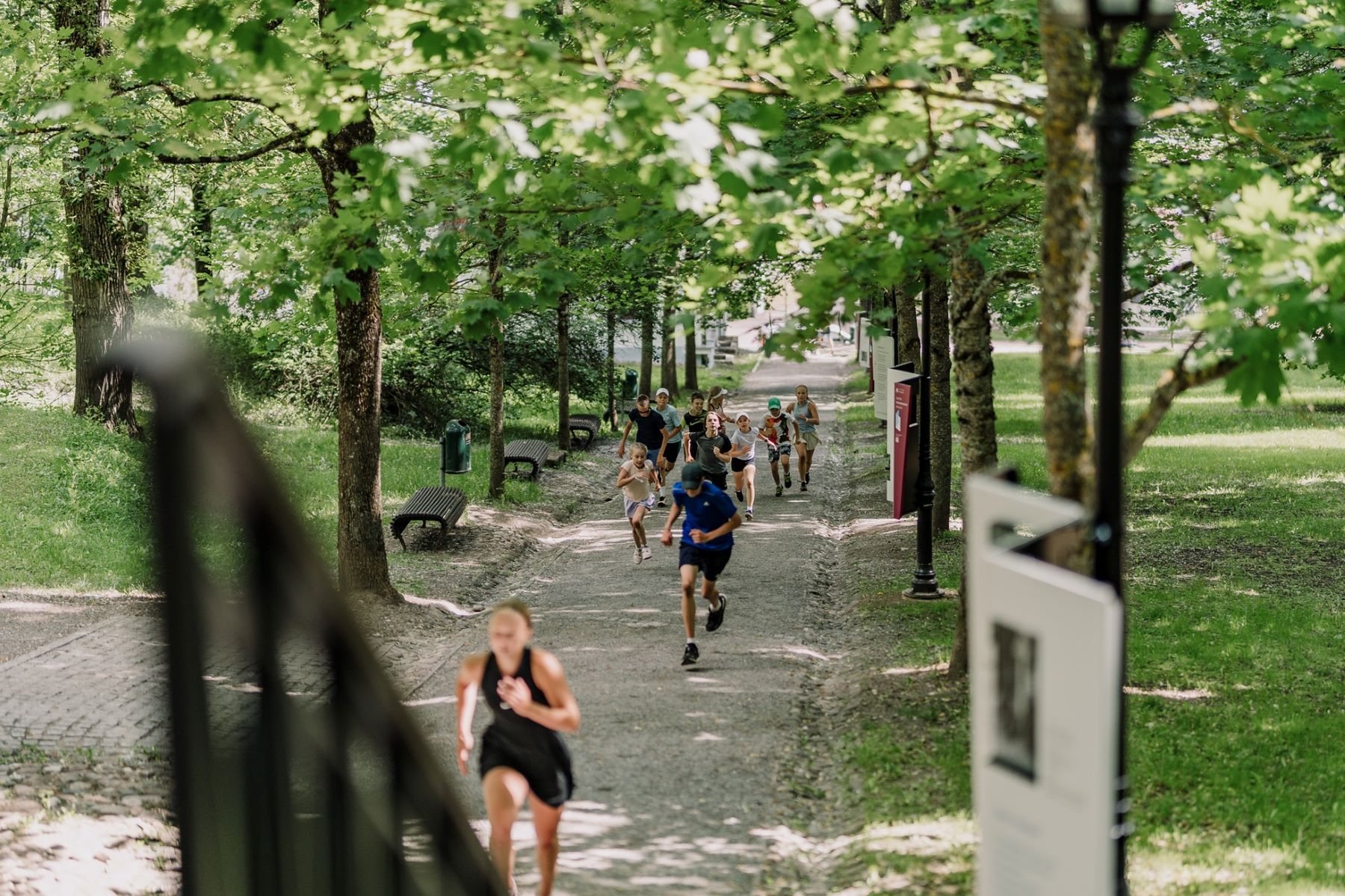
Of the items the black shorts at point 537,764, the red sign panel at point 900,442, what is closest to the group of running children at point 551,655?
the black shorts at point 537,764

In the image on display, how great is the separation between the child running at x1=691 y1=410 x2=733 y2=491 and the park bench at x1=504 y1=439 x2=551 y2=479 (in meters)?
6.23

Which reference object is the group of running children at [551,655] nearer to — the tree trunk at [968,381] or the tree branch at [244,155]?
the tree trunk at [968,381]

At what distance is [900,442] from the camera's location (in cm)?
1419

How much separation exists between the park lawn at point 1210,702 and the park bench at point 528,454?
27.1 ft

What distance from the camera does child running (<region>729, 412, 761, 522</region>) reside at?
1914cm

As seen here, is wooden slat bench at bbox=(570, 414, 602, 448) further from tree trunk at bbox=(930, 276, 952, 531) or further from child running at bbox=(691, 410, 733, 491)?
tree trunk at bbox=(930, 276, 952, 531)

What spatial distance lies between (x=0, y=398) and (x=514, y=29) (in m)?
13.8

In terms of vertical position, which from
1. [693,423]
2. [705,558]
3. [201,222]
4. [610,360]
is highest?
[201,222]

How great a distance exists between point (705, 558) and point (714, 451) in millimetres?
4207

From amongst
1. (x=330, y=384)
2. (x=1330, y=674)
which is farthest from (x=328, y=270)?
(x=330, y=384)

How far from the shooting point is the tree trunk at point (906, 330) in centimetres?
2006

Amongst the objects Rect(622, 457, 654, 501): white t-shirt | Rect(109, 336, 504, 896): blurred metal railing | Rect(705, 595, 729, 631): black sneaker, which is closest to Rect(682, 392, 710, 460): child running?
Rect(622, 457, 654, 501): white t-shirt

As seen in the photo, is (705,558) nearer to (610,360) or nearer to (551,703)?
(551,703)

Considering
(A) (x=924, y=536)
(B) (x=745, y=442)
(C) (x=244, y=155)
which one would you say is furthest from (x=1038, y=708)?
(B) (x=745, y=442)
